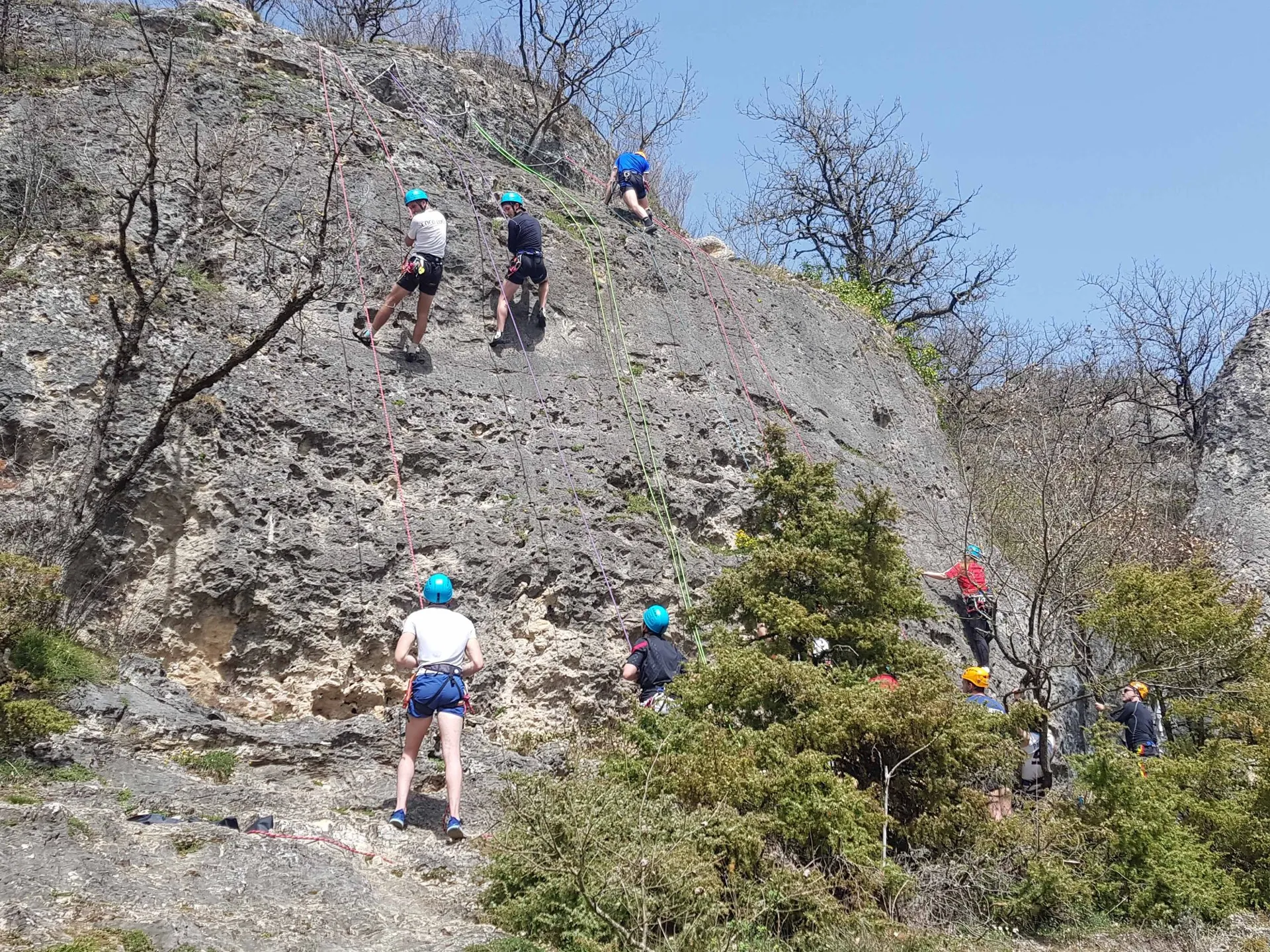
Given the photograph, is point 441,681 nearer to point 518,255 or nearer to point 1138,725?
point 518,255

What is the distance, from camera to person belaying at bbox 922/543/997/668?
10.1 meters

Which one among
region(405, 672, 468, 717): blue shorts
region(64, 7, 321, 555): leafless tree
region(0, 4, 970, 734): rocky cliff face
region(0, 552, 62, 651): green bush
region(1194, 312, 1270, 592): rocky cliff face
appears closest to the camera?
region(0, 552, 62, 651): green bush

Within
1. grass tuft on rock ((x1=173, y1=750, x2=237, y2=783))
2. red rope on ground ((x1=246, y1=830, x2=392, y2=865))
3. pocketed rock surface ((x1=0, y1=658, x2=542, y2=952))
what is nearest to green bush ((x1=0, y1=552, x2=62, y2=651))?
pocketed rock surface ((x1=0, y1=658, x2=542, y2=952))

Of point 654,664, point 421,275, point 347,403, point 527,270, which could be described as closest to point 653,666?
point 654,664

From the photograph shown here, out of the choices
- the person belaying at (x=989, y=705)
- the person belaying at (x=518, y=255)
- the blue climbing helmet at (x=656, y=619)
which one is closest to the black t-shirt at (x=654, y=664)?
the blue climbing helmet at (x=656, y=619)

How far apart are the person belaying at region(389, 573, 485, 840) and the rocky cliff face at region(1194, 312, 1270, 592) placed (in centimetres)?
1449

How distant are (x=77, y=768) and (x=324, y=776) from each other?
1.52 metres

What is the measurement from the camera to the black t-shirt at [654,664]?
7320 mm

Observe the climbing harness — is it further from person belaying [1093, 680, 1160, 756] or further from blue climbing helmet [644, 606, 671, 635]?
person belaying [1093, 680, 1160, 756]

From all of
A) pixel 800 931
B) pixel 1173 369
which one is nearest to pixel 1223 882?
pixel 800 931

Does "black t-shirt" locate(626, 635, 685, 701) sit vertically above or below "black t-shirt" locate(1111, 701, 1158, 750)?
above

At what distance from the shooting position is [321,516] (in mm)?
7910

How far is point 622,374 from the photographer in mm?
10695

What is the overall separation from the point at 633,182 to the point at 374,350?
538 centimetres
